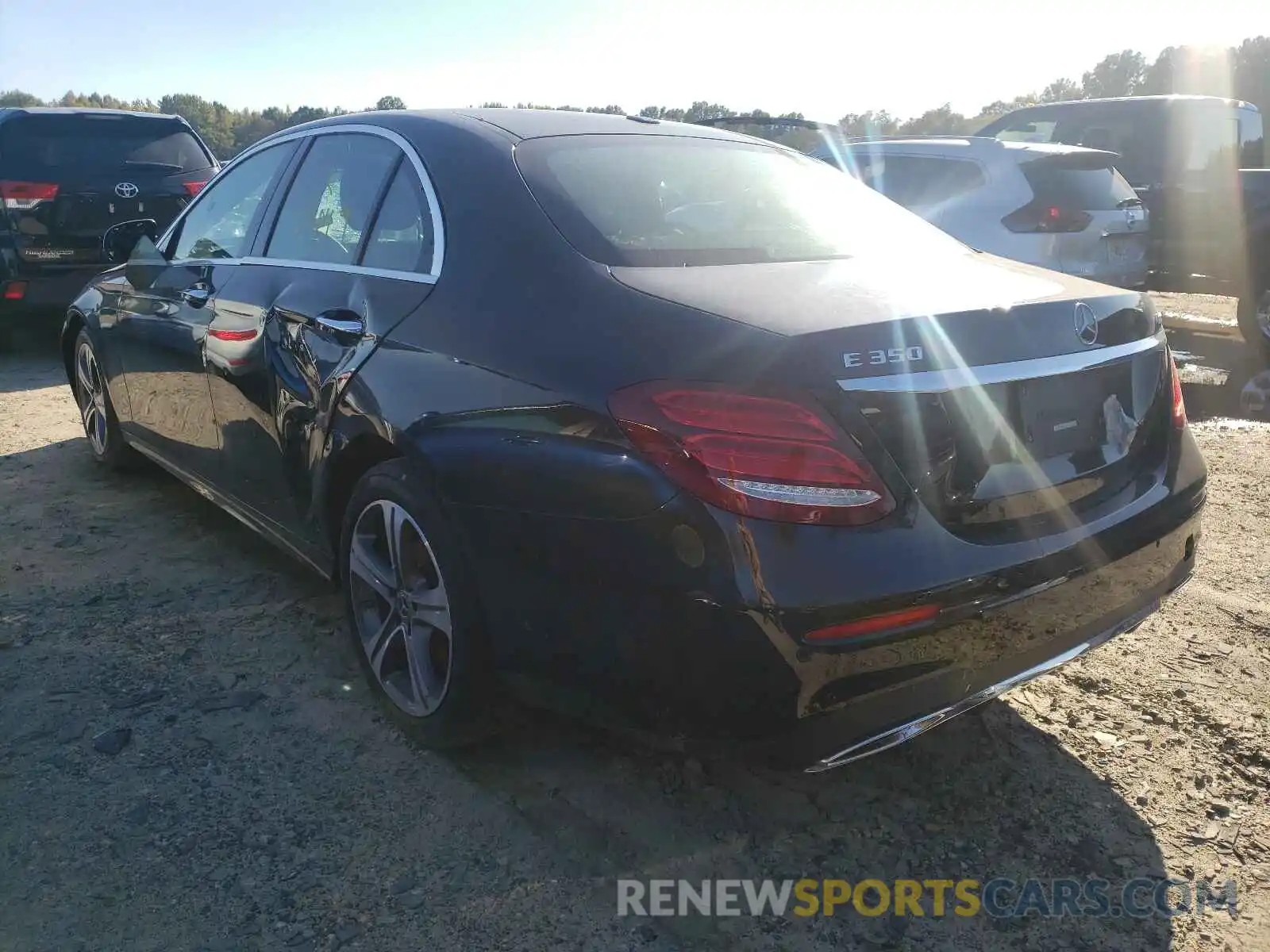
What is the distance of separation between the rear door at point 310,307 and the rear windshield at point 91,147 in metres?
5.54

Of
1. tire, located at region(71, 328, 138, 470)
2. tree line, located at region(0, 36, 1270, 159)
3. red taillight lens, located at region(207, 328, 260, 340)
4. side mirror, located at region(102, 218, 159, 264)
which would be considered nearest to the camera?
red taillight lens, located at region(207, 328, 260, 340)

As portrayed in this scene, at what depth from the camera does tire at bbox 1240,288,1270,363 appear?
26.0ft

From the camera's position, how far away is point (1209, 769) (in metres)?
2.62

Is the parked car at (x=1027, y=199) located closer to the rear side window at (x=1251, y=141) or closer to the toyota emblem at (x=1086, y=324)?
the rear side window at (x=1251, y=141)

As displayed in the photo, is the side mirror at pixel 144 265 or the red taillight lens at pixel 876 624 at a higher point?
the side mirror at pixel 144 265

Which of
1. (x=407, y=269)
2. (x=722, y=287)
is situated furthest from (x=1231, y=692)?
(x=407, y=269)

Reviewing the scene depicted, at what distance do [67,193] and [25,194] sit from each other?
28 centimetres

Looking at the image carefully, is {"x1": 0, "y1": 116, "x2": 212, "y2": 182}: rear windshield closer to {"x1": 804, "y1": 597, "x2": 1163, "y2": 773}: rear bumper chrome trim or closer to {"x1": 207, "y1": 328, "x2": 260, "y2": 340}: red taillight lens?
{"x1": 207, "y1": 328, "x2": 260, "y2": 340}: red taillight lens

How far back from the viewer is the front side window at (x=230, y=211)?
3.72 metres

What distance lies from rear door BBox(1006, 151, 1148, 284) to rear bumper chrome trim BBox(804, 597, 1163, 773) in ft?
19.1

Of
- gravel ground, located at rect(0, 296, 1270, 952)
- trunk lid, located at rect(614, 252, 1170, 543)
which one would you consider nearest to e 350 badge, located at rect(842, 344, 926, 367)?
trunk lid, located at rect(614, 252, 1170, 543)

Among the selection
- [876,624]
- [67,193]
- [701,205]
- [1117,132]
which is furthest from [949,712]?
[1117,132]

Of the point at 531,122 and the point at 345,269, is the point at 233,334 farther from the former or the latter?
the point at 531,122

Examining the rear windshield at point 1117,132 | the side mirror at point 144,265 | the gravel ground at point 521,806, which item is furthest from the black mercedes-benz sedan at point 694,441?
Result: the rear windshield at point 1117,132
